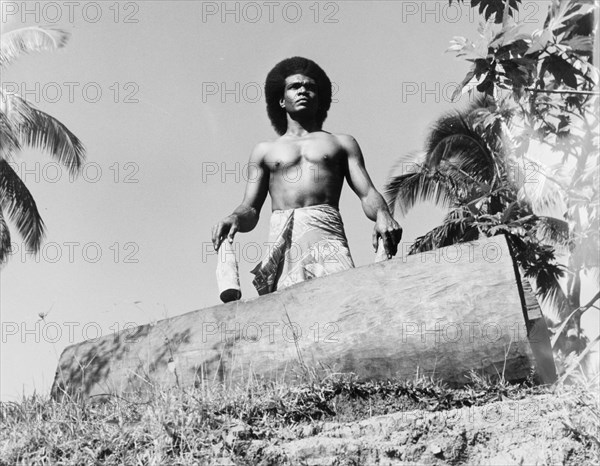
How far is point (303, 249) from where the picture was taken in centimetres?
634

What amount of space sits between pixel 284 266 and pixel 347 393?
2.13m

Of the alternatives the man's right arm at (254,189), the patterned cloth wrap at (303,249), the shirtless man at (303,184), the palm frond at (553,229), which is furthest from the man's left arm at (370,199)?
the palm frond at (553,229)

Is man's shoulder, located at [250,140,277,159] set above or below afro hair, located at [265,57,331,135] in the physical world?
below

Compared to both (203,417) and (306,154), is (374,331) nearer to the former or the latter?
(203,417)

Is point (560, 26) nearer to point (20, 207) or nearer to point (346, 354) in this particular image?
point (346, 354)

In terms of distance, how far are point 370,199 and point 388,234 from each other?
62cm

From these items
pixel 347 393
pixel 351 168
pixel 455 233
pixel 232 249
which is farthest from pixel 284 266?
pixel 455 233

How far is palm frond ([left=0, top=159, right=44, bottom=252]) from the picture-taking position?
632 inches

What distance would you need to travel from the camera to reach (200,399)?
13.6 ft

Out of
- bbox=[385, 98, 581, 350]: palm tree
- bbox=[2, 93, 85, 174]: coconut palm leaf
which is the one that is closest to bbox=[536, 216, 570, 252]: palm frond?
bbox=[385, 98, 581, 350]: palm tree

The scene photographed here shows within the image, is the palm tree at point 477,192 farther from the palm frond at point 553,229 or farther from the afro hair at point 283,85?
the afro hair at point 283,85

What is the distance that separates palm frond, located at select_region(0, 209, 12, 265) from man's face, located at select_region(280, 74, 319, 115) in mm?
10333

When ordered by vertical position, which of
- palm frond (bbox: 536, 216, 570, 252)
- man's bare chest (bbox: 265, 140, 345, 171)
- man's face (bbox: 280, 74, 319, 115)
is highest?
man's face (bbox: 280, 74, 319, 115)

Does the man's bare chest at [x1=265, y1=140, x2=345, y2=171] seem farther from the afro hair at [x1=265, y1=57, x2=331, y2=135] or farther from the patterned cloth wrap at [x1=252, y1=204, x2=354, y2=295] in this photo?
the afro hair at [x1=265, y1=57, x2=331, y2=135]
